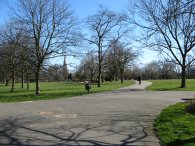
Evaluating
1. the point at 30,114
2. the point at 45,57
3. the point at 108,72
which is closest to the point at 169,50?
the point at 45,57

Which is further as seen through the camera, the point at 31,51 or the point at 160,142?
the point at 31,51

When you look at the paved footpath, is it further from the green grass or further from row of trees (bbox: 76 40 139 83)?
row of trees (bbox: 76 40 139 83)

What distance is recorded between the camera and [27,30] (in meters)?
35.2

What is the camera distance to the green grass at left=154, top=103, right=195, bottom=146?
9.55 metres

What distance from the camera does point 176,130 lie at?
37.2ft

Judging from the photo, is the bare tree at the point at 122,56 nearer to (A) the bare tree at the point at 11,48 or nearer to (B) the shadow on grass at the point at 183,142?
(A) the bare tree at the point at 11,48

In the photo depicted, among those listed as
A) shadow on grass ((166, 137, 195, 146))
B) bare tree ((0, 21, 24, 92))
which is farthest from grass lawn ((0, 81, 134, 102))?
shadow on grass ((166, 137, 195, 146))

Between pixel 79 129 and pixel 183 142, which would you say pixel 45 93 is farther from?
pixel 183 142

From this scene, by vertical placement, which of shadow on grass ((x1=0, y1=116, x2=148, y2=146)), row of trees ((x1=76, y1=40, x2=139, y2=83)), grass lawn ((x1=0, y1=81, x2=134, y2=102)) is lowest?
shadow on grass ((x1=0, y1=116, x2=148, y2=146))

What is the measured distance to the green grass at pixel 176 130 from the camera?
9.55m

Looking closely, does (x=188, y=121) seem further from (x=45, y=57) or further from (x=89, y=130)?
(x=45, y=57)

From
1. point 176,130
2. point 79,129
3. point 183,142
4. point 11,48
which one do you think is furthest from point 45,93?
point 183,142

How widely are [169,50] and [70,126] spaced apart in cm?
3304

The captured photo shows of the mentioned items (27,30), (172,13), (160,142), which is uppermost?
(27,30)
